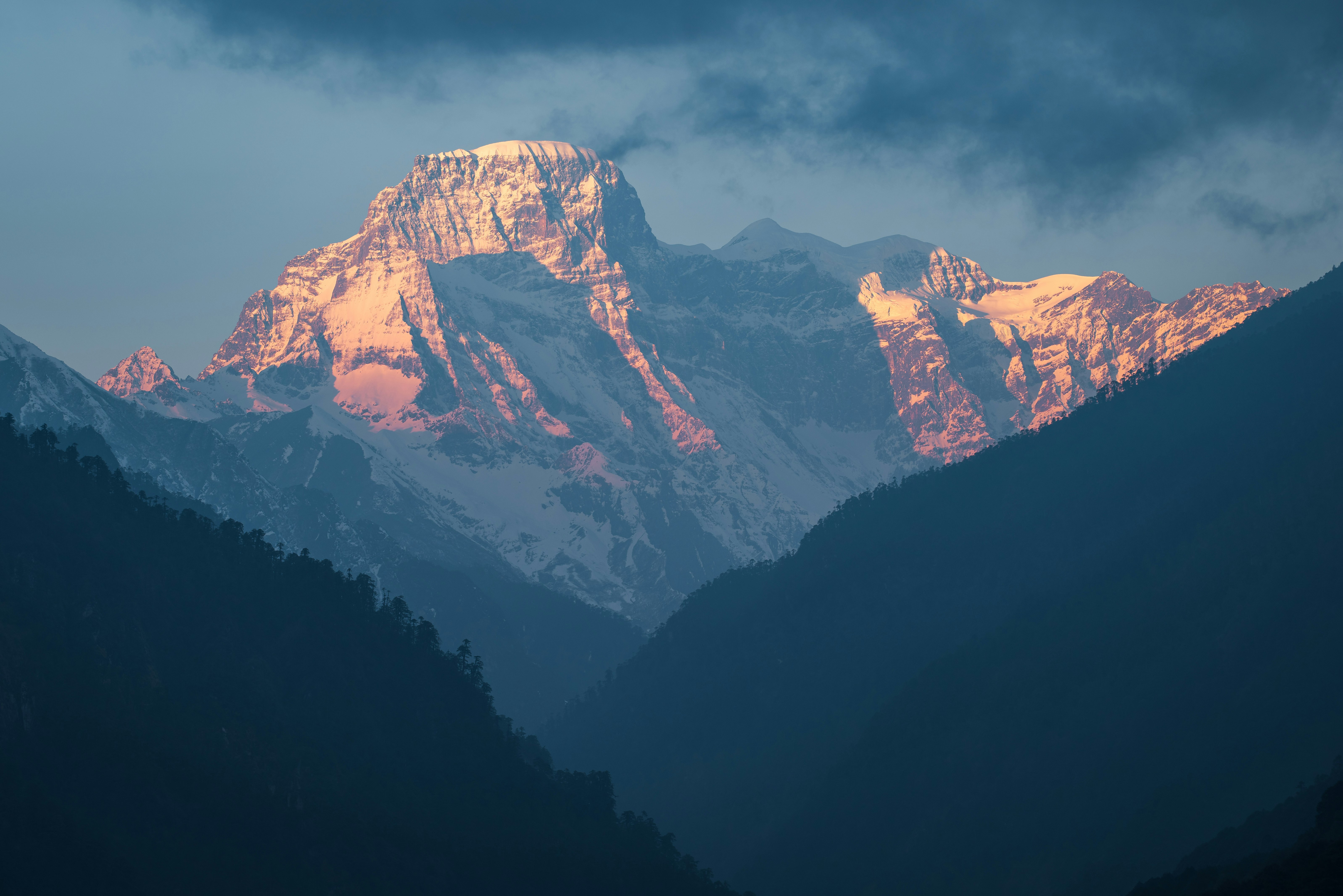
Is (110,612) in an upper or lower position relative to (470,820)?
upper

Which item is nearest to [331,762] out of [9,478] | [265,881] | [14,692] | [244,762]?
[244,762]

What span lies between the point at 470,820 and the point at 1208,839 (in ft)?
316

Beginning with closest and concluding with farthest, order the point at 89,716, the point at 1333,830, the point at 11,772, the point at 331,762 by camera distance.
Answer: the point at 1333,830
the point at 11,772
the point at 89,716
the point at 331,762

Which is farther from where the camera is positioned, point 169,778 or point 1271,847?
point 169,778

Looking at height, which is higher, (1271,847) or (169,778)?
(169,778)

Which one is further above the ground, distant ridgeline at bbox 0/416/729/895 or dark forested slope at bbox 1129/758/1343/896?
distant ridgeline at bbox 0/416/729/895

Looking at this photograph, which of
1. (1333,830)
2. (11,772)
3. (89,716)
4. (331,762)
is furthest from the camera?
(331,762)

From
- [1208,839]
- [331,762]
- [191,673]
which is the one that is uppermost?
[191,673]

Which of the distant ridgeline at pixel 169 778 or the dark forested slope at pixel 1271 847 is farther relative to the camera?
the distant ridgeline at pixel 169 778

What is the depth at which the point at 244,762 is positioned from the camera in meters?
176

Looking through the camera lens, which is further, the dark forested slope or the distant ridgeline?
the distant ridgeline

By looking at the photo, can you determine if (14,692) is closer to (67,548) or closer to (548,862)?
(67,548)

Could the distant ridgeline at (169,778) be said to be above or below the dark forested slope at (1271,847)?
above

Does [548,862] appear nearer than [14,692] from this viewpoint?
No
